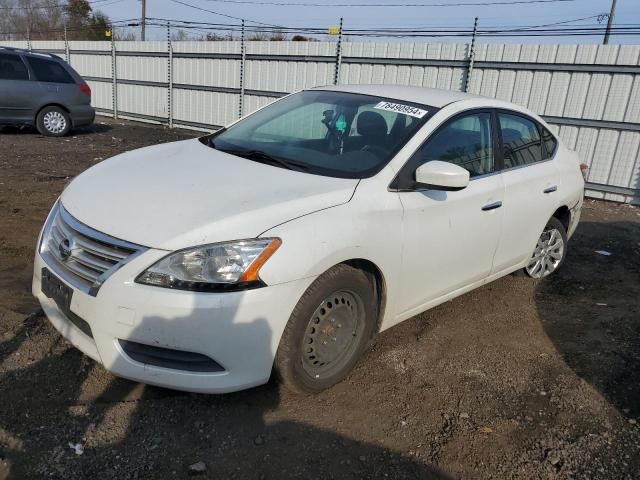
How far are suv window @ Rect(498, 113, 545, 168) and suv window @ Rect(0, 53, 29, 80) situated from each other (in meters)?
10.5

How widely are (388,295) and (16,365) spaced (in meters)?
2.16

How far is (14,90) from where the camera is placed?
10938mm

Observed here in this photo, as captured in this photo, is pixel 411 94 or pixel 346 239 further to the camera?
pixel 411 94

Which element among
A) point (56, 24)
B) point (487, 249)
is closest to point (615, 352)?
point (487, 249)

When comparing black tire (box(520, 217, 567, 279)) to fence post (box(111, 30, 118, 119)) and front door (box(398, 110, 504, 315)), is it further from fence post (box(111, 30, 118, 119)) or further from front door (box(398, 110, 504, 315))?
fence post (box(111, 30, 118, 119))

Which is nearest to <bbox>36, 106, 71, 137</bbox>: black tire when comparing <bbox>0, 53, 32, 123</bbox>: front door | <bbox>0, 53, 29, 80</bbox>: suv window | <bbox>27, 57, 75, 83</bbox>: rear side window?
<bbox>0, 53, 32, 123</bbox>: front door

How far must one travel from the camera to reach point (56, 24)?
49031mm

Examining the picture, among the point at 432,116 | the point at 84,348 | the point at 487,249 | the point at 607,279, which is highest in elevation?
the point at 432,116

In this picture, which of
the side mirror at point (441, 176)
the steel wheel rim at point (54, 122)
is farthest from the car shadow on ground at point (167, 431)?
the steel wheel rim at point (54, 122)

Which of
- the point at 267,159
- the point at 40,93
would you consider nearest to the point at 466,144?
the point at 267,159

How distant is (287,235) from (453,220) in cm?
136

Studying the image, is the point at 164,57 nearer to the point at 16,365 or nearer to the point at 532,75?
the point at 532,75

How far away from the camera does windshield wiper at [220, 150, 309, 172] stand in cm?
323

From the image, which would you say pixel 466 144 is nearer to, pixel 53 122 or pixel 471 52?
pixel 471 52
